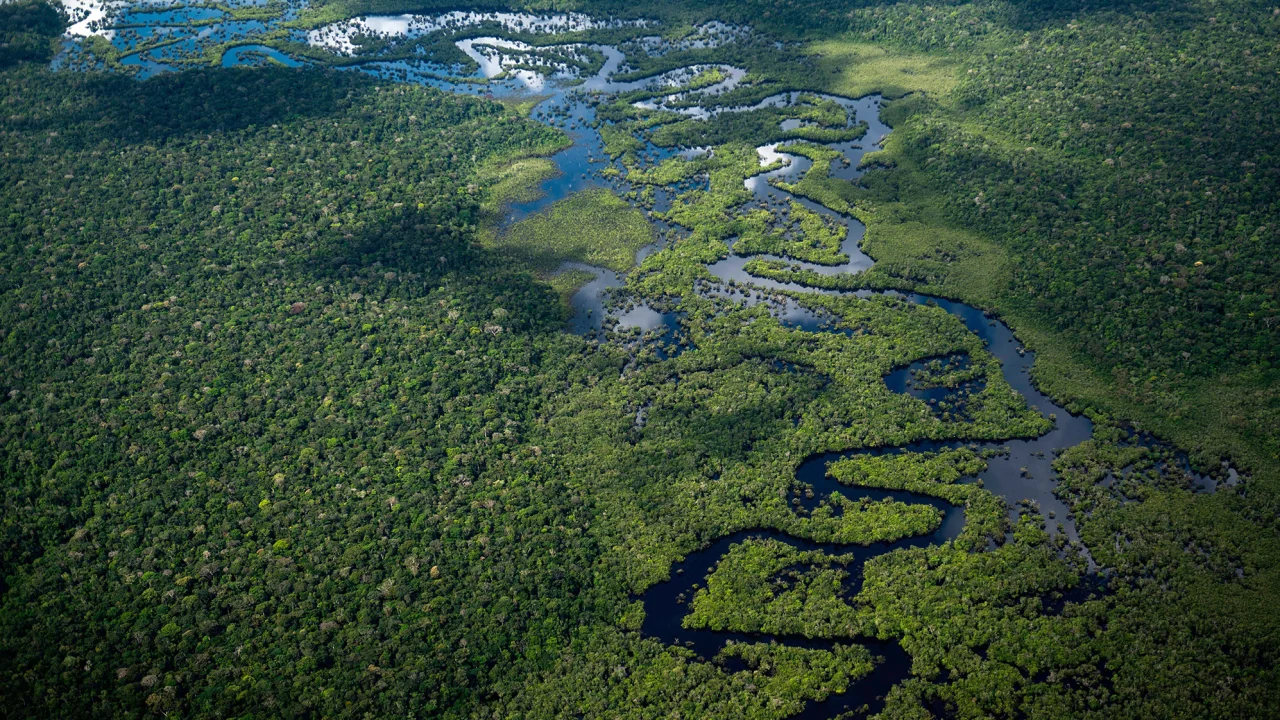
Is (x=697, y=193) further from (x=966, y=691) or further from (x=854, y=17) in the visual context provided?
(x=966, y=691)

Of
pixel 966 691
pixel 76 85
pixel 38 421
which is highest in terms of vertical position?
pixel 76 85

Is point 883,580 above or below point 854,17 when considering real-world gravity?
below

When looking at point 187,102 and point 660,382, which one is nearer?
point 660,382

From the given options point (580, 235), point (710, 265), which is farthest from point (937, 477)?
point (580, 235)

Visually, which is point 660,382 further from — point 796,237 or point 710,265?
point 796,237

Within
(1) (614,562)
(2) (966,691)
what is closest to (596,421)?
(1) (614,562)

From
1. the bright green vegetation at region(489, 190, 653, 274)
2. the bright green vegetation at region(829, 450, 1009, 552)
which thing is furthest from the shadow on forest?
the bright green vegetation at region(829, 450, 1009, 552)
